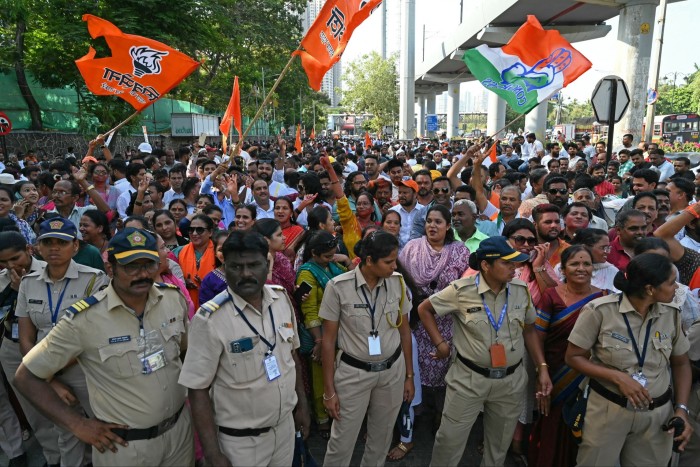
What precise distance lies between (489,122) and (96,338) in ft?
96.2

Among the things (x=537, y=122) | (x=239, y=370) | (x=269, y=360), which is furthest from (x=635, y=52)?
(x=239, y=370)

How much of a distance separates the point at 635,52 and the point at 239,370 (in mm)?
16525

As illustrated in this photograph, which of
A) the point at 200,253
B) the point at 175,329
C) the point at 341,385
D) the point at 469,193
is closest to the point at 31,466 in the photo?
the point at 200,253

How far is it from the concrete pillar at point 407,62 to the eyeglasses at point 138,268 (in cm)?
2920

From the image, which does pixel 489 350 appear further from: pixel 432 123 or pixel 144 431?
pixel 432 123

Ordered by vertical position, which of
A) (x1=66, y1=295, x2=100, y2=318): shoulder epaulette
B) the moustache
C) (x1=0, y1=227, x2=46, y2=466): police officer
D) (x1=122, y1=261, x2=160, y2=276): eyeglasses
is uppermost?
(x1=122, y1=261, x2=160, y2=276): eyeglasses

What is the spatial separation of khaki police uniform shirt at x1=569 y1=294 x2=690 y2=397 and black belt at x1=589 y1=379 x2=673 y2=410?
2 centimetres

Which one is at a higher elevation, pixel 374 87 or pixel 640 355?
pixel 374 87

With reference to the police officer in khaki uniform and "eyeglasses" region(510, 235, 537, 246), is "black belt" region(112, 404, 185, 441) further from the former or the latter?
"eyeglasses" region(510, 235, 537, 246)

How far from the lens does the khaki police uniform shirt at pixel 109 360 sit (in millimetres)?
2188

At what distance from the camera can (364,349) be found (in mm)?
2955

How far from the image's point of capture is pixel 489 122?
28938mm

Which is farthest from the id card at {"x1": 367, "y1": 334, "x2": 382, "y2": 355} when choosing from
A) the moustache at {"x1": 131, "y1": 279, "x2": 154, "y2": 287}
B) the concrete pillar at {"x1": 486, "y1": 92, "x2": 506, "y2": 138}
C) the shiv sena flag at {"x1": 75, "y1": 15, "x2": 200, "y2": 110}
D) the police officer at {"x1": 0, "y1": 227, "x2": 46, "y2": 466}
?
the concrete pillar at {"x1": 486, "y1": 92, "x2": 506, "y2": 138}

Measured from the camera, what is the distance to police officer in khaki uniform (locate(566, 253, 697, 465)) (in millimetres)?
2572
